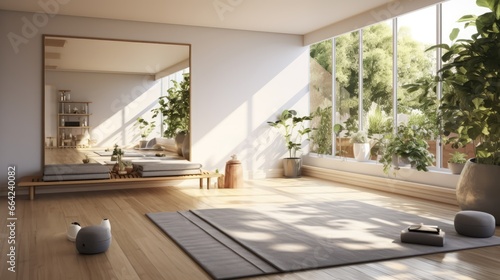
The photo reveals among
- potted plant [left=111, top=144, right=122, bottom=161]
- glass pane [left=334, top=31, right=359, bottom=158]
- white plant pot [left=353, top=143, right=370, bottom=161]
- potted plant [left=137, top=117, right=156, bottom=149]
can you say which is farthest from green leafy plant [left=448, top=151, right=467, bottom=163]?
potted plant [left=111, top=144, right=122, bottom=161]

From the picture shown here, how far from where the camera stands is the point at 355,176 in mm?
6637

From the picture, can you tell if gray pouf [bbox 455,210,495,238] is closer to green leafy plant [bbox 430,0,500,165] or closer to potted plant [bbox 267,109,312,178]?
green leafy plant [bbox 430,0,500,165]

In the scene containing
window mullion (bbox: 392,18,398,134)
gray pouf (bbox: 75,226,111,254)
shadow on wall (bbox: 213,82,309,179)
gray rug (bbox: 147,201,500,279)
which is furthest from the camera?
shadow on wall (bbox: 213,82,309,179)

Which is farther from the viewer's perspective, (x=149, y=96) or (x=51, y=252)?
(x=149, y=96)

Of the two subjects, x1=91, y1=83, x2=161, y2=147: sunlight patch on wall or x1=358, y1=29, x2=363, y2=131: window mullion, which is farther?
x1=358, y1=29, x2=363, y2=131: window mullion

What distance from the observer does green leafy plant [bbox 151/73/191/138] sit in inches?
256

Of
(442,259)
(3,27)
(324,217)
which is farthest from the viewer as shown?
(3,27)

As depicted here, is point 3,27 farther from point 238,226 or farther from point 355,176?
point 355,176

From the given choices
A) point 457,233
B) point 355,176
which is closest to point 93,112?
point 355,176

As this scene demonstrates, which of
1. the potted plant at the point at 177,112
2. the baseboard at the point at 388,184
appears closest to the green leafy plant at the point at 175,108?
the potted plant at the point at 177,112

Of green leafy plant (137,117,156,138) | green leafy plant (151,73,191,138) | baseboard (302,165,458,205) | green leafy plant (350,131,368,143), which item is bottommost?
baseboard (302,165,458,205)

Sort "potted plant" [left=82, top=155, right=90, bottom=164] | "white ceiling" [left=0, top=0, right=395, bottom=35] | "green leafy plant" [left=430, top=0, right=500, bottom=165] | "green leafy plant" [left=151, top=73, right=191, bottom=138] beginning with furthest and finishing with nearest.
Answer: "green leafy plant" [left=151, top=73, right=191, bottom=138] < "potted plant" [left=82, top=155, right=90, bottom=164] < "white ceiling" [left=0, top=0, right=395, bottom=35] < "green leafy plant" [left=430, top=0, right=500, bottom=165]

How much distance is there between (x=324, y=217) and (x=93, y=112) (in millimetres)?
3420

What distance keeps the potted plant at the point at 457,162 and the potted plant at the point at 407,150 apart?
30 cm
